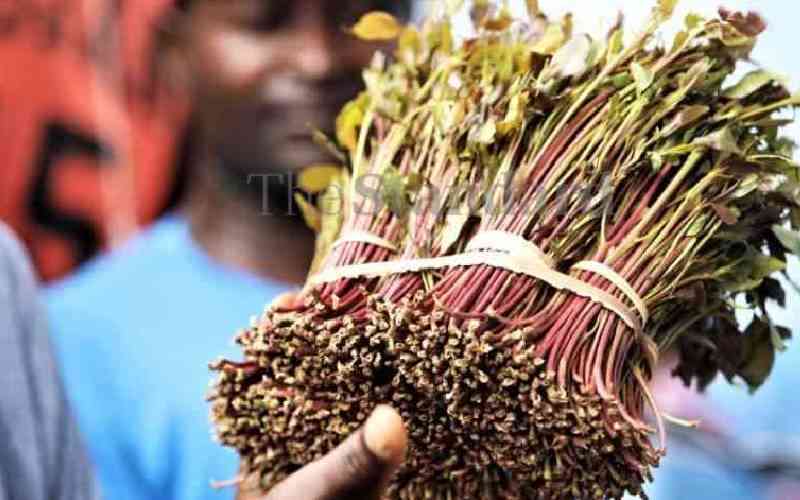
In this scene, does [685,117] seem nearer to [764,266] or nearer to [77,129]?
[764,266]

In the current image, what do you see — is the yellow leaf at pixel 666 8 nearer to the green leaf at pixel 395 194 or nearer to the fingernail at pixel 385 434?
the green leaf at pixel 395 194

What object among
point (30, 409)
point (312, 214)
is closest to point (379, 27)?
point (312, 214)

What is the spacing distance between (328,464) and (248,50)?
3.84 feet

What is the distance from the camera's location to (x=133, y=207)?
2275 millimetres

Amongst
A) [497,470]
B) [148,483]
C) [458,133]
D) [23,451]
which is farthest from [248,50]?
[497,470]

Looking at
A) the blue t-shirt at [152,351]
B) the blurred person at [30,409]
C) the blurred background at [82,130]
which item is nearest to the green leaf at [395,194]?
the blurred person at [30,409]

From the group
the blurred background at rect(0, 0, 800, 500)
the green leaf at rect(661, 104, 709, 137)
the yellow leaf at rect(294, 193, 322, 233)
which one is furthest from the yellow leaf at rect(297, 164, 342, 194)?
the blurred background at rect(0, 0, 800, 500)

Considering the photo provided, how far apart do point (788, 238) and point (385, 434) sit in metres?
0.38

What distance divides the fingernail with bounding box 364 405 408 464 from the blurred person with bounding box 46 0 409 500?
87 cm

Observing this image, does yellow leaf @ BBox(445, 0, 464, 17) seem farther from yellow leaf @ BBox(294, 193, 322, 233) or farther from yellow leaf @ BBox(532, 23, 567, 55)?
yellow leaf @ BBox(294, 193, 322, 233)

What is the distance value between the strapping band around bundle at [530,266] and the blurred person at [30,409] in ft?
1.80

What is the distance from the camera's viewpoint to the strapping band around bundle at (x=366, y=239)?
89 centimetres

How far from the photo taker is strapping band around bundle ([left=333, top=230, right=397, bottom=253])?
894 mm

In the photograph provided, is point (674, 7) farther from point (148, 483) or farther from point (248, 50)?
point (148, 483)
